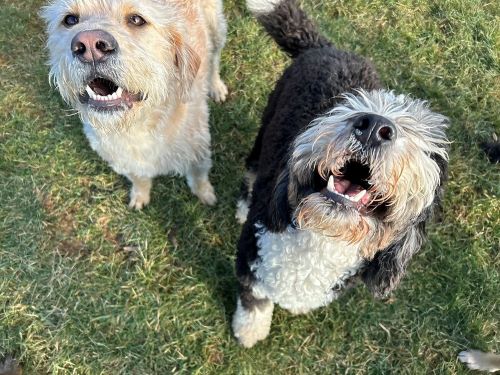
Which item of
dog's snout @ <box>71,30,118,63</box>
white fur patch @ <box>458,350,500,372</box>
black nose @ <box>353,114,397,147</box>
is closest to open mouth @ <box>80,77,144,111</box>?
dog's snout @ <box>71,30,118,63</box>

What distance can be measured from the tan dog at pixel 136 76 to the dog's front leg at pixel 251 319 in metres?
0.90

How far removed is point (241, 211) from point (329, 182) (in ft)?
5.50

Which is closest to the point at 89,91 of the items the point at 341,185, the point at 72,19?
the point at 72,19

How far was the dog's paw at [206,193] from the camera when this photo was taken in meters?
3.49

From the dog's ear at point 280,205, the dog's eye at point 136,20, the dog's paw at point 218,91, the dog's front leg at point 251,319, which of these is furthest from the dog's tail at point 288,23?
the dog's front leg at point 251,319

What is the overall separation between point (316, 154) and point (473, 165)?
2.53 meters

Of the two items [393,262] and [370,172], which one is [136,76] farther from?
[393,262]

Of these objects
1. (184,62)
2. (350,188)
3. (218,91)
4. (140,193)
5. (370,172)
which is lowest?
(140,193)

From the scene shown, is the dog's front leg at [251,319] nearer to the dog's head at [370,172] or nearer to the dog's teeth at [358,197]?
the dog's head at [370,172]

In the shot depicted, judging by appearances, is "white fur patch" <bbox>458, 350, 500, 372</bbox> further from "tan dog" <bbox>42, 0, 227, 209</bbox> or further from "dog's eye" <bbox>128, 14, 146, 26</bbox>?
"dog's eye" <bbox>128, 14, 146, 26</bbox>

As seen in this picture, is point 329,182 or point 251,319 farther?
point 251,319

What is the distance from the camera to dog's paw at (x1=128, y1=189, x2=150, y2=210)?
349 centimetres

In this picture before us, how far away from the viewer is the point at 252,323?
3.00 metres

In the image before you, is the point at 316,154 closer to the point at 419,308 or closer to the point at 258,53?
the point at 419,308
